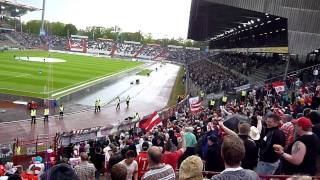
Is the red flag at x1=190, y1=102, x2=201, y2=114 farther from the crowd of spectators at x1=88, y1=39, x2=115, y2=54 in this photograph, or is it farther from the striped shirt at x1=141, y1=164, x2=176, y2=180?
the crowd of spectators at x1=88, y1=39, x2=115, y2=54

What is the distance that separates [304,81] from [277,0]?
610 centimetres

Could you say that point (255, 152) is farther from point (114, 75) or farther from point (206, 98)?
point (114, 75)

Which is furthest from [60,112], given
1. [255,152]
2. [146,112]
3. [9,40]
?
[9,40]

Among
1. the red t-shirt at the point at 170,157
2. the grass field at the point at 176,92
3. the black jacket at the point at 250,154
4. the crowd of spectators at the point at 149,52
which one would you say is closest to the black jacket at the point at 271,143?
the black jacket at the point at 250,154

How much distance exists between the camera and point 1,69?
176 ft

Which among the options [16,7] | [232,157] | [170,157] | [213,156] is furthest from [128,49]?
[232,157]

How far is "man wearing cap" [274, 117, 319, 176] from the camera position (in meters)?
6.43

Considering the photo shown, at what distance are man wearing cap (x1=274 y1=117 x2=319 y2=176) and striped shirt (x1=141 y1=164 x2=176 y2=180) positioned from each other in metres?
1.79

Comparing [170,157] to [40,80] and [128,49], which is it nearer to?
[40,80]

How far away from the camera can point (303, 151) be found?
6.44m

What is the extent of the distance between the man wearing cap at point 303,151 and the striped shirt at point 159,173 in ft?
5.88

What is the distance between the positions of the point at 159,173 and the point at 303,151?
232cm

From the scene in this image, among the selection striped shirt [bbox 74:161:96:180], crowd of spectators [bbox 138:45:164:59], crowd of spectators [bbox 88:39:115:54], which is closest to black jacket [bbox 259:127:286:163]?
striped shirt [bbox 74:161:96:180]

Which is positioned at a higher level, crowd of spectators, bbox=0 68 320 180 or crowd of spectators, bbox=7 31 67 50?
crowd of spectators, bbox=0 68 320 180
